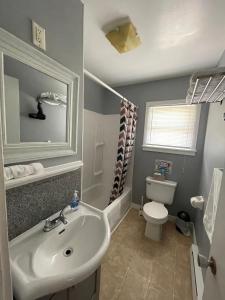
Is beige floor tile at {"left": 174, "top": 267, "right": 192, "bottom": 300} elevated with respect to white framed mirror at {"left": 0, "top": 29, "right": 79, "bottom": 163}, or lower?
lower

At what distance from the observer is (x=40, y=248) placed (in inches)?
30.8

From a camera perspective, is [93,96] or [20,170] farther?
[93,96]

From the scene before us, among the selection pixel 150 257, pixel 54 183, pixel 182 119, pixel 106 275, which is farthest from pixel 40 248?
pixel 182 119

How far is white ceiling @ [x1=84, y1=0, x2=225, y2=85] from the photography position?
1.02m

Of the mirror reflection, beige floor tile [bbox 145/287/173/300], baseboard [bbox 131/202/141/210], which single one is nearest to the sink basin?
the mirror reflection

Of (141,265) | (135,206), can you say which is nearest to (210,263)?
(141,265)

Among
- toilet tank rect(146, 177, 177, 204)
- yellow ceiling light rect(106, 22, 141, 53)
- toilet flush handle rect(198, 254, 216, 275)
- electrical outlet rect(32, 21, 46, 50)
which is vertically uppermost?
yellow ceiling light rect(106, 22, 141, 53)

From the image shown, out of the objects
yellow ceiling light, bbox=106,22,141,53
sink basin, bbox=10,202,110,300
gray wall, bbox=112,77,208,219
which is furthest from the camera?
gray wall, bbox=112,77,208,219

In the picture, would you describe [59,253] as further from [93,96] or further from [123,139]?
[93,96]

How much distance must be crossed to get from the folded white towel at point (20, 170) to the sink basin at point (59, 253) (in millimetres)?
380

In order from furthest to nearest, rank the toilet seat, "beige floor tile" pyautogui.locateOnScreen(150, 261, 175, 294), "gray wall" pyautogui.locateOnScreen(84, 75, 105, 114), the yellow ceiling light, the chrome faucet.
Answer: "gray wall" pyautogui.locateOnScreen(84, 75, 105, 114) < the toilet seat < "beige floor tile" pyautogui.locateOnScreen(150, 261, 175, 294) < the yellow ceiling light < the chrome faucet

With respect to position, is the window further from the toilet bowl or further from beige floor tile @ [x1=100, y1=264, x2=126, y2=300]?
beige floor tile @ [x1=100, y1=264, x2=126, y2=300]

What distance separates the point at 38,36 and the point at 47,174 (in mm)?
824

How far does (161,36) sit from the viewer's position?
1.30 metres
